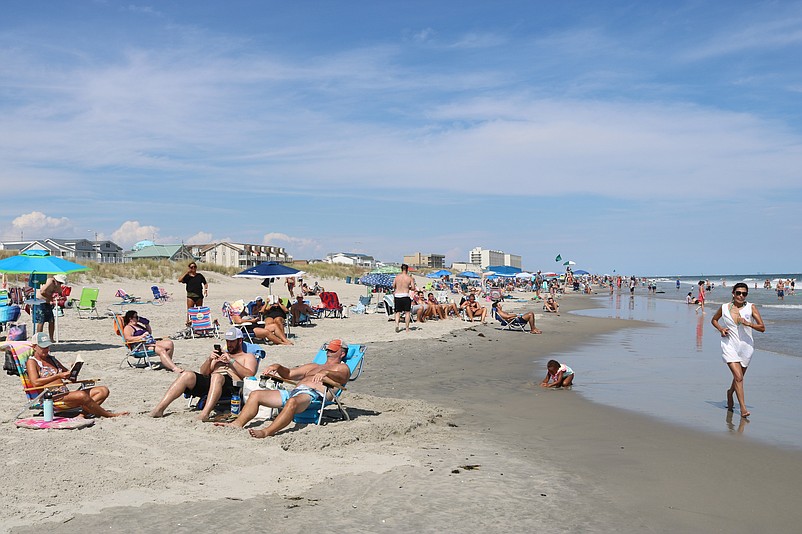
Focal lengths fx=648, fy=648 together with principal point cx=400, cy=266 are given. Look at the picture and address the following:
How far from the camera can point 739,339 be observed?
21.8 ft

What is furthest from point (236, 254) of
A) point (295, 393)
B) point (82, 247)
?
point (295, 393)

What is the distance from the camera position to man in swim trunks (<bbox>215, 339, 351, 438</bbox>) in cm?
559

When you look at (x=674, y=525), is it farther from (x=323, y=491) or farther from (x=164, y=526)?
(x=164, y=526)

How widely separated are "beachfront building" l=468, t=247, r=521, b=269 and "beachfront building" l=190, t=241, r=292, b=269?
152 feet

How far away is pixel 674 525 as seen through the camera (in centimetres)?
383

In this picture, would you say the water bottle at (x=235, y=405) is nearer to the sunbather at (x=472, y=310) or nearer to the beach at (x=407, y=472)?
the beach at (x=407, y=472)

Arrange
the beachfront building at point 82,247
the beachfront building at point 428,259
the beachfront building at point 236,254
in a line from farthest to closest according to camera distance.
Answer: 1. the beachfront building at point 428,259
2. the beachfront building at point 236,254
3. the beachfront building at point 82,247

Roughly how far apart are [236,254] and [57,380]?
68.8m

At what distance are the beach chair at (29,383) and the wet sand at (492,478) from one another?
1.32 m

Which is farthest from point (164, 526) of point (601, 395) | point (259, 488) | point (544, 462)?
point (601, 395)

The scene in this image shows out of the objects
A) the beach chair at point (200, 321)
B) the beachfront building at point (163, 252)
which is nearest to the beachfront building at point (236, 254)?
the beachfront building at point (163, 252)

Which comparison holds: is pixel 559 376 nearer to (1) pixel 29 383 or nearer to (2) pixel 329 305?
(1) pixel 29 383

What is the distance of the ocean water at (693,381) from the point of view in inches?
259

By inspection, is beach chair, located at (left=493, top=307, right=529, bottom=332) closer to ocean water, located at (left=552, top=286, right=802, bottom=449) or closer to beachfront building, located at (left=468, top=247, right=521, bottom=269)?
ocean water, located at (left=552, top=286, right=802, bottom=449)
